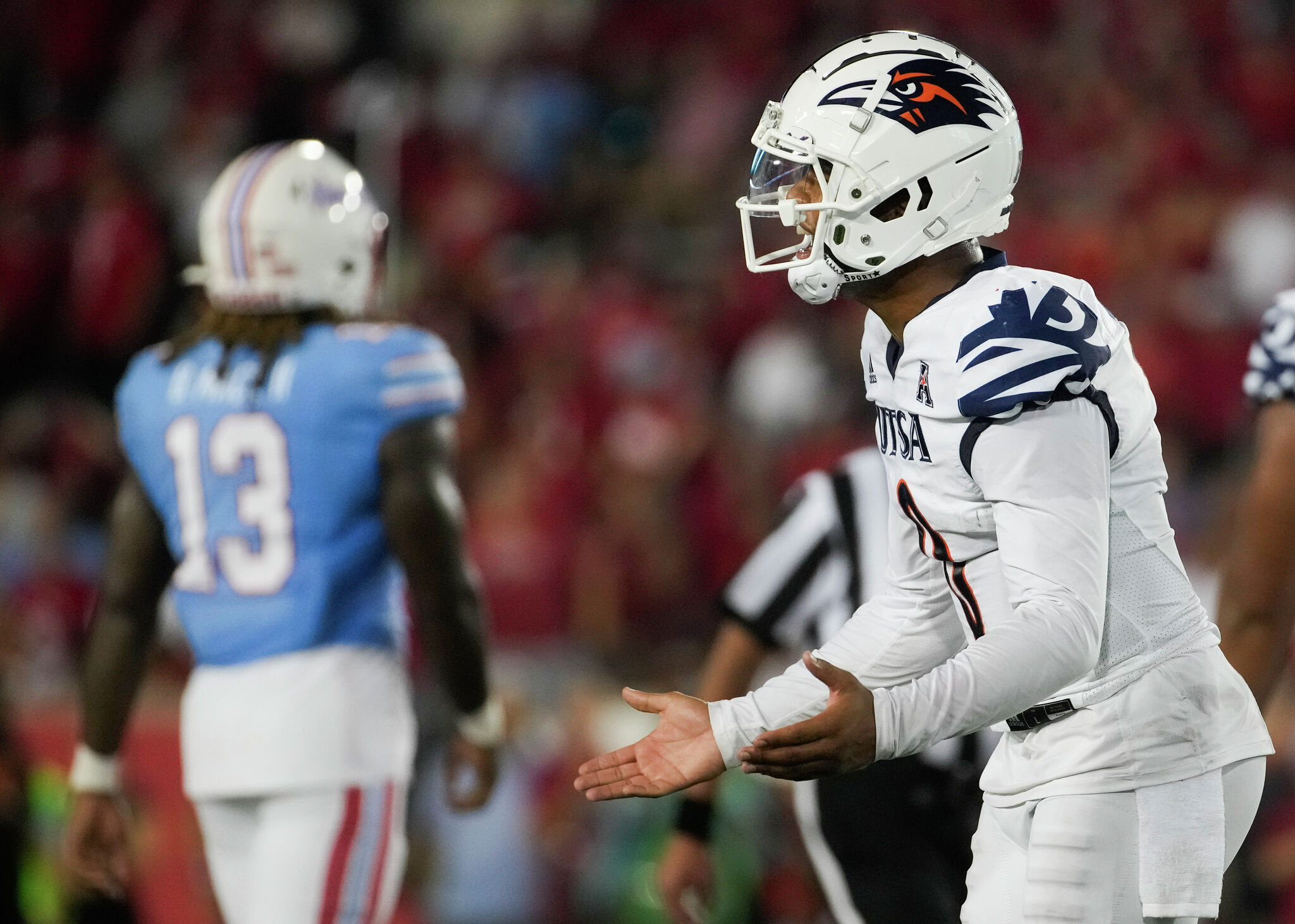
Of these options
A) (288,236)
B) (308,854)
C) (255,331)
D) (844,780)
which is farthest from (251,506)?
(844,780)

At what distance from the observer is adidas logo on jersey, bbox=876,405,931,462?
235 cm

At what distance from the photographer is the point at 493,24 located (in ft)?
33.0

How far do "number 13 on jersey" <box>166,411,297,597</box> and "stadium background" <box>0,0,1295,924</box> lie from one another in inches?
39.9

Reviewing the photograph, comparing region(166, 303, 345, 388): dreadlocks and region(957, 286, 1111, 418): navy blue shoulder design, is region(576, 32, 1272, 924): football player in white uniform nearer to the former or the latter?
region(957, 286, 1111, 418): navy blue shoulder design

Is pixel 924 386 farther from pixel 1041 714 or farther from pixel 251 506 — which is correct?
pixel 251 506

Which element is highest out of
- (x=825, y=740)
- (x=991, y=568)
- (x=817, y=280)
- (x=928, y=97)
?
(x=928, y=97)

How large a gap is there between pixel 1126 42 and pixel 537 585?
15.1ft

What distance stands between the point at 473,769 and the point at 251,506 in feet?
2.47

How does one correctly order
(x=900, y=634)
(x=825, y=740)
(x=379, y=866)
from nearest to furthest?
(x=825, y=740) < (x=900, y=634) < (x=379, y=866)

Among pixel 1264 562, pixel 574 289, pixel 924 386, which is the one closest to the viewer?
pixel 924 386

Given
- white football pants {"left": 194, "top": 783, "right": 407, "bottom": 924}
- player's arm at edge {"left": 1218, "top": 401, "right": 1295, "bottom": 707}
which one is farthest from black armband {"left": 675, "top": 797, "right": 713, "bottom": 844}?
player's arm at edge {"left": 1218, "top": 401, "right": 1295, "bottom": 707}

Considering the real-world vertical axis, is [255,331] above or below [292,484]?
above

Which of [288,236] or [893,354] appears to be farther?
[288,236]

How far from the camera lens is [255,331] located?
340 cm
